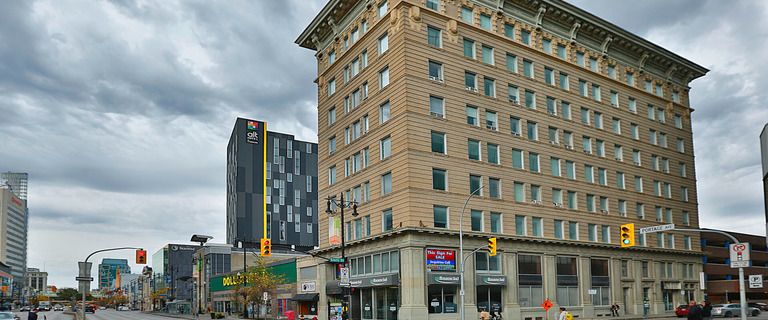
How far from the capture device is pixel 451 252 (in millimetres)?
51125

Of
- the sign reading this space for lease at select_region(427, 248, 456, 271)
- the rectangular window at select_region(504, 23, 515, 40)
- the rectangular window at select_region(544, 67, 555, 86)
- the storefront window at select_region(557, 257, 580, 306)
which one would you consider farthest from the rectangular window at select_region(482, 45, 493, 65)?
the storefront window at select_region(557, 257, 580, 306)

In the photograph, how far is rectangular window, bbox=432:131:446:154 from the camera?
5181cm

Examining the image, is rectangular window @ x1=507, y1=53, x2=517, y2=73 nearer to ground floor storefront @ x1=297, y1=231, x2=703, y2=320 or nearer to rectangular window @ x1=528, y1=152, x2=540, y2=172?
rectangular window @ x1=528, y1=152, x2=540, y2=172

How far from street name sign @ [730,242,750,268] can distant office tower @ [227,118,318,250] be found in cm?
11617

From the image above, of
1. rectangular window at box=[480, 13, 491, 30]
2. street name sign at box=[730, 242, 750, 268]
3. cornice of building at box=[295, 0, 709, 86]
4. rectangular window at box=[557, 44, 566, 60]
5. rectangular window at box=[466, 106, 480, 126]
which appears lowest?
street name sign at box=[730, 242, 750, 268]

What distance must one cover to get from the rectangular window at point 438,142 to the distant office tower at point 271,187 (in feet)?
304

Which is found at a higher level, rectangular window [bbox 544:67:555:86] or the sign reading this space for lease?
rectangular window [bbox 544:67:555:86]

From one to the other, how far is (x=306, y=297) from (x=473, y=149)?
22.1m

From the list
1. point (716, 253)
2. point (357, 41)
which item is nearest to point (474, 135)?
point (357, 41)

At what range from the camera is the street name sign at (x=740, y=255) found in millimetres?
29000

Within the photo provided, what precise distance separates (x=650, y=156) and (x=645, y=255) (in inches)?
440

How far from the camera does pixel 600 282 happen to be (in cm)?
6275

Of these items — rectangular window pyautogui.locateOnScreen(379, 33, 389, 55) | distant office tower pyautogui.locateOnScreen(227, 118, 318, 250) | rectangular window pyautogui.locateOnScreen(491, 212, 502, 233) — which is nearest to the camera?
rectangular window pyautogui.locateOnScreen(379, 33, 389, 55)

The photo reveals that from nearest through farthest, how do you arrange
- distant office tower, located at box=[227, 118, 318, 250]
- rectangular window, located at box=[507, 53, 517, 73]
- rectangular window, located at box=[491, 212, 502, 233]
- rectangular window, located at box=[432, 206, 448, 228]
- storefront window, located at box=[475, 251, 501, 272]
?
rectangular window, located at box=[432, 206, 448, 228] → storefront window, located at box=[475, 251, 501, 272] → rectangular window, located at box=[491, 212, 502, 233] → rectangular window, located at box=[507, 53, 517, 73] → distant office tower, located at box=[227, 118, 318, 250]
